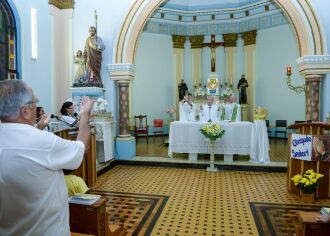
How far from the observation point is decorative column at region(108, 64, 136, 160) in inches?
316

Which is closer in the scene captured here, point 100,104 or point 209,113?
point 100,104

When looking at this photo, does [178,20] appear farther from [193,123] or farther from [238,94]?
[193,123]

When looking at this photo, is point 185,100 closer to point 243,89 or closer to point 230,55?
point 243,89

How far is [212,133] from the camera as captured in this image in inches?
278

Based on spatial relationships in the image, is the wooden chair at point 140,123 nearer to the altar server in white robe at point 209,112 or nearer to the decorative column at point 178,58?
the decorative column at point 178,58

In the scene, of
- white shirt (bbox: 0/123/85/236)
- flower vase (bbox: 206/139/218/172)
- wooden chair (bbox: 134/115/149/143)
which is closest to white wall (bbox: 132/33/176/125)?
wooden chair (bbox: 134/115/149/143)

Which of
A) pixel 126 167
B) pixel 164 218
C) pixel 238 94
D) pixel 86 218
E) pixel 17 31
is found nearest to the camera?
pixel 86 218

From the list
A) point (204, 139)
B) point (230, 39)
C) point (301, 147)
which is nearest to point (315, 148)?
point (301, 147)

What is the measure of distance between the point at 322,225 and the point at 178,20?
11802 millimetres

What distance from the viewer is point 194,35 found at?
13.2 meters

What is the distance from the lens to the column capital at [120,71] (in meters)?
8.00

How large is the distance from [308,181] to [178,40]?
31.8 feet

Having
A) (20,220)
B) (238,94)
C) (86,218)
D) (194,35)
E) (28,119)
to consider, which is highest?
(194,35)

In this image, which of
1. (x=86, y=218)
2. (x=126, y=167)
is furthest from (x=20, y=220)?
(x=126, y=167)
